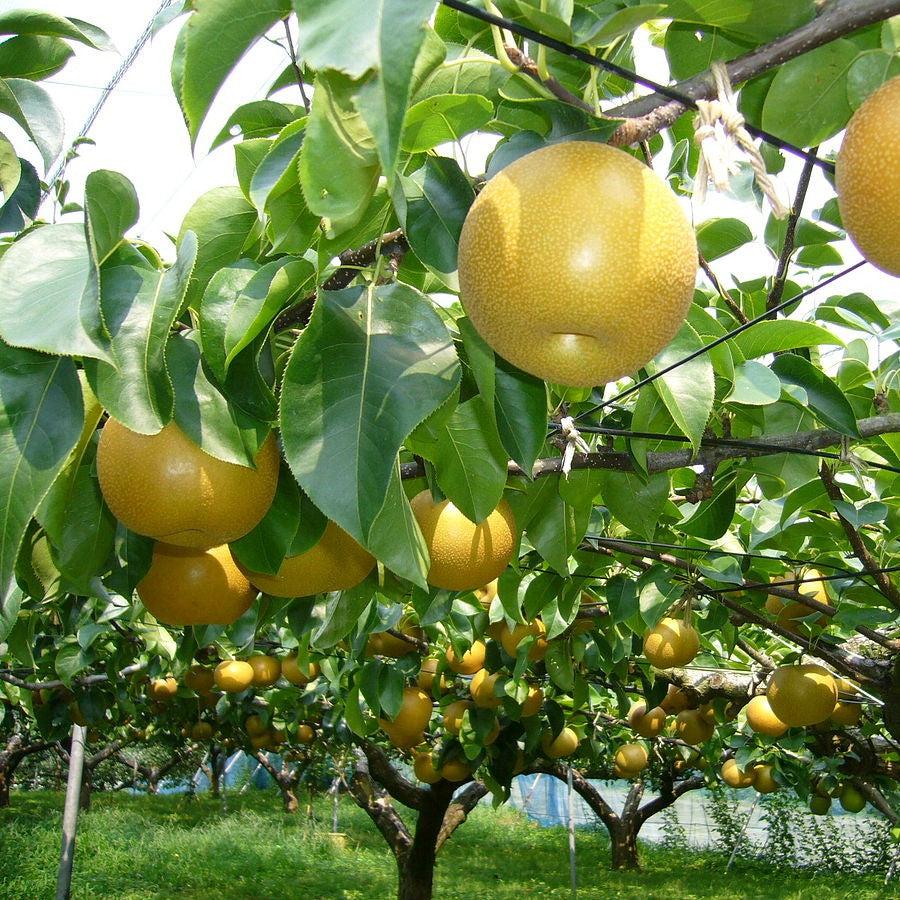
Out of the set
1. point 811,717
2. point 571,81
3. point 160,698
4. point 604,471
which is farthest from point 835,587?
point 160,698

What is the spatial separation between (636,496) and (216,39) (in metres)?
1.21

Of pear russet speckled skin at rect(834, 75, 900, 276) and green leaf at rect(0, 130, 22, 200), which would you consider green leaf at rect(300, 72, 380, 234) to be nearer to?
pear russet speckled skin at rect(834, 75, 900, 276)

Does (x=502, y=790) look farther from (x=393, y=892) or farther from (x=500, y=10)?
(x=393, y=892)

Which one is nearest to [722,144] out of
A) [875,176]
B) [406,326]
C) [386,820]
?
[875,176]

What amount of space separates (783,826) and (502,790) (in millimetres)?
10841

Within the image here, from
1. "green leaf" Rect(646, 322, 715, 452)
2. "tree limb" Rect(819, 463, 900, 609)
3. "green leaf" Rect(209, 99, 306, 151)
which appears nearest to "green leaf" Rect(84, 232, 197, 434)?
"green leaf" Rect(209, 99, 306, 151)

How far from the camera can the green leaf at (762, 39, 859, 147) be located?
0.82 m

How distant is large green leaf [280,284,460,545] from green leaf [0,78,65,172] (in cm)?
51

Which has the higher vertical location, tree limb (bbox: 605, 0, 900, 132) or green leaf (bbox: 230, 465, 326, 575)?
tree limb (bbox: 605, 0, 900, 132)

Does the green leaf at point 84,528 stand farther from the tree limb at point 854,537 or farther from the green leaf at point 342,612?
the tree limb at point 854,537

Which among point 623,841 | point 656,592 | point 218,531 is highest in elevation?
point 656,592

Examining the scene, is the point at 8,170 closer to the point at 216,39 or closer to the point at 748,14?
the point at 216,39

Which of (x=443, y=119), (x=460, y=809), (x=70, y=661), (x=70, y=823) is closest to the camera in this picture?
(x=443, y=119)

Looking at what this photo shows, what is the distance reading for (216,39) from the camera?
721 mm
